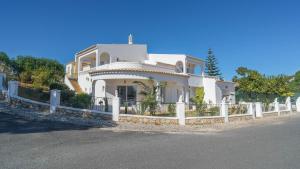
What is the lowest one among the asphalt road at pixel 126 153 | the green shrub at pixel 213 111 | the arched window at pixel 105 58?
the asphalt road at pixel 126 153

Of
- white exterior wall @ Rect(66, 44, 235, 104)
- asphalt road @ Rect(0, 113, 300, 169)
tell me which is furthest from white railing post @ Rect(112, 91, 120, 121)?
white exterior wall @ Rect(66, 44, 235, 104)

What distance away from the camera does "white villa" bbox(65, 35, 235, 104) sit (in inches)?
805

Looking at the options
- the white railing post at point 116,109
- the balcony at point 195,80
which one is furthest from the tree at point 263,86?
the white railing post at point 116,109

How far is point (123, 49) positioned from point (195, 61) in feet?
33.4

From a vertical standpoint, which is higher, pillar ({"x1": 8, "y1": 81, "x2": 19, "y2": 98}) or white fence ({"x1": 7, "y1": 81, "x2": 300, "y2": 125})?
pillar ({"x1": 8, "y1": 81, "x2": 19, "y2": 98})

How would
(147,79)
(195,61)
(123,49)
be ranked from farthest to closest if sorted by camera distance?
(195,61) < (123,49) < (147,79)

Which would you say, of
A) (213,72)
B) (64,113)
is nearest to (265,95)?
(64,113)

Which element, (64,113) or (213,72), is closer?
(64,113)

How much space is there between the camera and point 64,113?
47.7 feet

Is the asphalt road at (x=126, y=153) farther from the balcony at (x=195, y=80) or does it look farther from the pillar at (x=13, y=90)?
the balcony at (x=195, y=80)

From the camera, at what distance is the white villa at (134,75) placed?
20.4m

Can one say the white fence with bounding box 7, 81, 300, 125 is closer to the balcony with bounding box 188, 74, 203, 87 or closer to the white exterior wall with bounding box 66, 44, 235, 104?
the white exterior wall with bounding box 66, 44, 235, 104

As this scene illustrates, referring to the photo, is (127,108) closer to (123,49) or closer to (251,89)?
(123,49)

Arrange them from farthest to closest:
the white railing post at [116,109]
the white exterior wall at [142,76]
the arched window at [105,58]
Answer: the arched window at [105,58], the white exterior wall at [142,76], the white railing post at [116,109]
